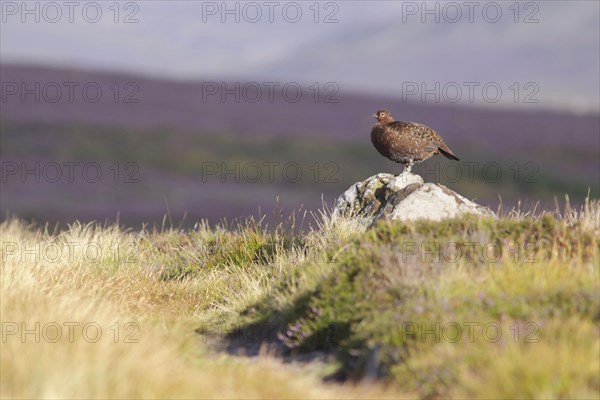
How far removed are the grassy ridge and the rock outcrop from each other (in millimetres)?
560

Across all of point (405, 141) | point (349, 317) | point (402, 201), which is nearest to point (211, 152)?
point (405, 141)

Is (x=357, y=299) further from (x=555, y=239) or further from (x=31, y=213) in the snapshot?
(x=31, y=213)

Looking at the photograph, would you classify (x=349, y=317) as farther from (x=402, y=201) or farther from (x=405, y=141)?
(x=405, y=141)

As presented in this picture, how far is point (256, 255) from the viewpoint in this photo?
12.0 m

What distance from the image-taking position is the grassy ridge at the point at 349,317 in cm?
653

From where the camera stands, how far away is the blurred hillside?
115ft

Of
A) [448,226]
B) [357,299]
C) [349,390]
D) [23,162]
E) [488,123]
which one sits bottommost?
[349,390]

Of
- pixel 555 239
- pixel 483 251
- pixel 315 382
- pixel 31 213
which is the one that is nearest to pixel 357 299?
pixel 315 382

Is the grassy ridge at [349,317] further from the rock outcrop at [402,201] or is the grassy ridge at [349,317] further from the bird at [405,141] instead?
the bird at [405,141]

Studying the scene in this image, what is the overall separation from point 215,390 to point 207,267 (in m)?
5.37

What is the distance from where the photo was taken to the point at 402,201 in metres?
11.2

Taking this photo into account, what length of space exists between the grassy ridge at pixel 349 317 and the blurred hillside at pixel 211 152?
1983 cm

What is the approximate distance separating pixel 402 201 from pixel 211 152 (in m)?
34.7

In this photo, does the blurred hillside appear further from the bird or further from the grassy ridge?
the grassy ridge
